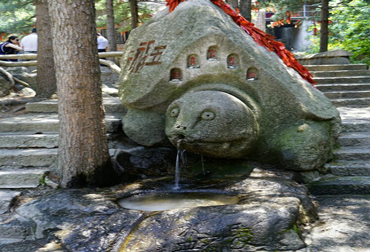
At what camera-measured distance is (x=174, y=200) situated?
469cm

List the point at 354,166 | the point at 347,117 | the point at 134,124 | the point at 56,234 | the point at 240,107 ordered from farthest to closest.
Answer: the point at 347,117 < the point at 134,124 < the point at 354,166 < the point at 240,107 < the point at 56,234

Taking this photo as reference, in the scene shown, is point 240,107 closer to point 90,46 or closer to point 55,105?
point 90,46

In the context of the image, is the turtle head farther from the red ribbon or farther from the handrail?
the handrail

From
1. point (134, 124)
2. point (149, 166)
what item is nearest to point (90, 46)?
point (134, 124)

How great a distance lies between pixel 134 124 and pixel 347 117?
11.7 feet

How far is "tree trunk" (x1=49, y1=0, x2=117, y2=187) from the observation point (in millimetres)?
4754

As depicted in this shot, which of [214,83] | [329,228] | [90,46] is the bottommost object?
[329,228]

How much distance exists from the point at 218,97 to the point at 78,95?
163 centimetres

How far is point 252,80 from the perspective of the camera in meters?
5.47

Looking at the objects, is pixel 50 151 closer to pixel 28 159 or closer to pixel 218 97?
pixel 28 159

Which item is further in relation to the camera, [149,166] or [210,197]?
[149,166]

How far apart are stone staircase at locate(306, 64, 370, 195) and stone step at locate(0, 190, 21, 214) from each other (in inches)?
139

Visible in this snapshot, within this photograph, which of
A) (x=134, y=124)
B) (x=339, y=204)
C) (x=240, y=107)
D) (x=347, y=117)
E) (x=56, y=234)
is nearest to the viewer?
(x=56, y=234)

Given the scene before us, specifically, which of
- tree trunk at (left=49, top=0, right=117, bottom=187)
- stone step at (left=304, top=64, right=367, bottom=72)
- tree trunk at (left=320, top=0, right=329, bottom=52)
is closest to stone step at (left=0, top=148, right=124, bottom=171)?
tree trunk at (left=49, top=0, right=117, bottom=187)
